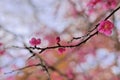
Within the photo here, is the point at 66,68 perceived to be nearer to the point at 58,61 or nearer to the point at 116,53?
the point at 58,61

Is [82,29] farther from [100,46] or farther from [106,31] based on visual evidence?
[106,31]

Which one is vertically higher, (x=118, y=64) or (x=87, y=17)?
(x=87, y=17)

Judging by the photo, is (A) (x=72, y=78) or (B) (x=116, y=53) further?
(A) (x=72, y=78)

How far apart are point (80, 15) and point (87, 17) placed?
431mm

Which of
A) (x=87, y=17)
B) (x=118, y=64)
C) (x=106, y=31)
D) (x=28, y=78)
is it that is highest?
(x=87, y=17)

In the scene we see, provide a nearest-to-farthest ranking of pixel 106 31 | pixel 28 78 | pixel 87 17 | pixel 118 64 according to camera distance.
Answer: pixel 106 31
pixel 118 64
pixel 87 17
pixel 28 78

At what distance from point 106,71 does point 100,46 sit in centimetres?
46

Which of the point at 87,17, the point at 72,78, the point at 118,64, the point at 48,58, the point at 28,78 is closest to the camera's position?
the point at 118,64

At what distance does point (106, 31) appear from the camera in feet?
5.72

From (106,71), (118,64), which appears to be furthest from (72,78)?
(118,64)

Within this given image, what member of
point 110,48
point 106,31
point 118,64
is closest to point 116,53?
point 118,64

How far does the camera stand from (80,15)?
451cm

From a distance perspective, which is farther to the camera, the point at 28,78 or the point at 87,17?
the point at 28,78

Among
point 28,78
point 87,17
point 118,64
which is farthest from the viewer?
point 28,78
